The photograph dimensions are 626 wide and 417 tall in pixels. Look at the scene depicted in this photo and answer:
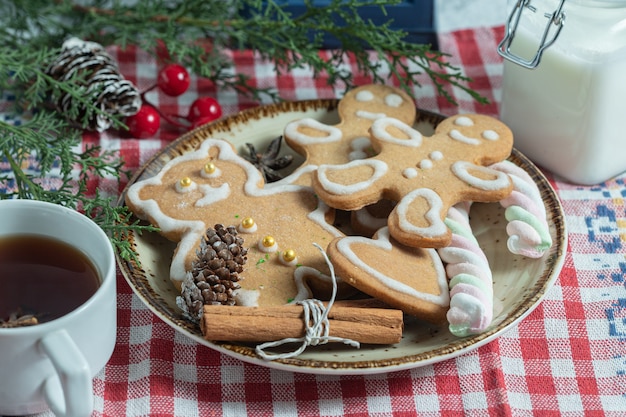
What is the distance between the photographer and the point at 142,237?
1.31 m

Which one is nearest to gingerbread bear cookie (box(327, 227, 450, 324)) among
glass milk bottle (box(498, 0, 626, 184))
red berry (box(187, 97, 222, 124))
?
glass milk bottle (box(498, 0, 626, 184))

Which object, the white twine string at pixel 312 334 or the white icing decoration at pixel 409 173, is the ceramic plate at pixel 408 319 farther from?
the white icing decoration at pixel 409 173

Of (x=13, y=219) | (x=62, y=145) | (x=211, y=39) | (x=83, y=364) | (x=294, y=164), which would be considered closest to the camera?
(x=83, y=364)

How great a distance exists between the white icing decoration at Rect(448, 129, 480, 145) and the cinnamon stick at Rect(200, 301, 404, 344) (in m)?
0.38

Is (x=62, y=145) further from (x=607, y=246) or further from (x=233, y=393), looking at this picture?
(x=607, y=246)

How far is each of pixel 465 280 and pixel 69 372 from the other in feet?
1.78

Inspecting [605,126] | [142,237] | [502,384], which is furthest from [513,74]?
[142,237]

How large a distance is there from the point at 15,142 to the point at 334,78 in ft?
2.09

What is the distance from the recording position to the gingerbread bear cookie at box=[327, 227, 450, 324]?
1125 millimetres

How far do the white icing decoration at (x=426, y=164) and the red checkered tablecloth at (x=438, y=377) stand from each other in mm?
285

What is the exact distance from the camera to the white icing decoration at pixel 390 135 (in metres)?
1.36

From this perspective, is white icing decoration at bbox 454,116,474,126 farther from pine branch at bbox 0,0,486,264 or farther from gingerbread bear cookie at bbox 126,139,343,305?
gingerbread bear cookie at bbox 126,139,343,305

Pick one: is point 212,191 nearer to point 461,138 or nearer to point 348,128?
point 348,128

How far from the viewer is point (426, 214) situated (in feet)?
3.97
